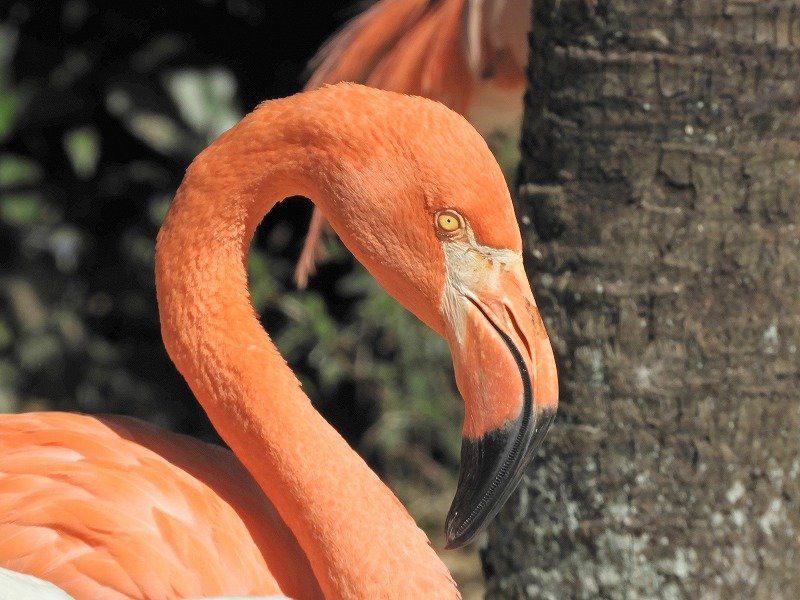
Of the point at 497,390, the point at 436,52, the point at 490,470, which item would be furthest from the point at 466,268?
the point at 436,52

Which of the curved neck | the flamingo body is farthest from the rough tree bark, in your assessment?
the flamingo body

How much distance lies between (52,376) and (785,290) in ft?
10.9

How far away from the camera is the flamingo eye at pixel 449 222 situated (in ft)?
7.06

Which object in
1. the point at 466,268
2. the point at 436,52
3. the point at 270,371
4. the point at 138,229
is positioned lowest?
the point at 138,229

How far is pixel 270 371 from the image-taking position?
2.37m

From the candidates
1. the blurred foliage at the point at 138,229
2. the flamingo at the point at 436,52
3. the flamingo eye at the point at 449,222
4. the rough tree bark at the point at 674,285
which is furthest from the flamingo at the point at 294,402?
the blurred foliage at the point at 138,229

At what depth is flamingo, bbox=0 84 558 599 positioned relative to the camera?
2135 millimetres

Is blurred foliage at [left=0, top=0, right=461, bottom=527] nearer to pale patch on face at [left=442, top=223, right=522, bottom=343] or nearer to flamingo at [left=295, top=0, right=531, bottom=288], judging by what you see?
flamingo at [left=295, top=0, right=531, bottom=288]

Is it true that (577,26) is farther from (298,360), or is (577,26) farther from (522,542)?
(298,360)

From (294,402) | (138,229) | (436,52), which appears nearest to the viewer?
(294,402)

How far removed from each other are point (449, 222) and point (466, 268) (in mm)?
89

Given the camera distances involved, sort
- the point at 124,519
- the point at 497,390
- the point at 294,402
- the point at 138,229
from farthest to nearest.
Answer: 1. the point at 138,229
2. the point at 294,402
3. the point at 124,519
4. the point at 497,390

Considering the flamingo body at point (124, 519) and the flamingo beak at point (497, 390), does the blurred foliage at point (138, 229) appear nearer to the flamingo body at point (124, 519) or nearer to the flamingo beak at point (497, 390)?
the flamingo body at point (124, 519)

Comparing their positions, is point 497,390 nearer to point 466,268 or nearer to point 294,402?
point 466,268
